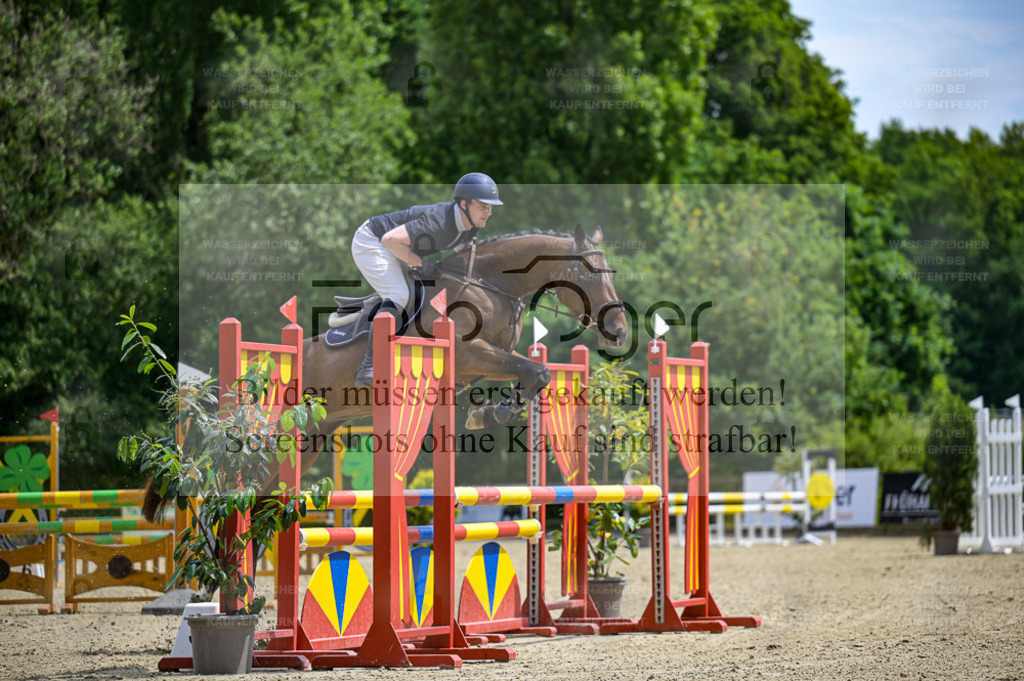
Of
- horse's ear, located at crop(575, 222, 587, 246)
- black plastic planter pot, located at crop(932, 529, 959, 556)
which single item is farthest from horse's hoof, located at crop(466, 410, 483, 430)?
black plastic planter pot, located at crop(932, 529, 959, 556)

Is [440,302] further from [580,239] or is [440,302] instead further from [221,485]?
[221,485]

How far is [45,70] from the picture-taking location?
49.1 ft

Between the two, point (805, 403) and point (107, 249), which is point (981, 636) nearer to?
point (107, 249)

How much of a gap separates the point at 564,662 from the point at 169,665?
5.92ft

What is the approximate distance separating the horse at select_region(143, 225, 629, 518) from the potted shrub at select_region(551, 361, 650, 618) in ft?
A: 3.95

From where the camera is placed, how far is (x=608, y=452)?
7449 millimetres

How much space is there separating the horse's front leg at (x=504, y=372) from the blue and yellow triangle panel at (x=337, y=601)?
3.21 feet

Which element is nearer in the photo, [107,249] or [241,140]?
[107,249]

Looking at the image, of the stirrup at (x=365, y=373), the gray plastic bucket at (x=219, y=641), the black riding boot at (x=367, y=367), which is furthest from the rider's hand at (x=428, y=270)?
the gray plastic bucket at (x=219, y=641)

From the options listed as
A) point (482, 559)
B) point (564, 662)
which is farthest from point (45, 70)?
point (564, 662)

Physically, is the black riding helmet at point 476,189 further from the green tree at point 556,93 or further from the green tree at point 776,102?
the green tree at point 776,102

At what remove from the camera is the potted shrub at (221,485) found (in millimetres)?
4785

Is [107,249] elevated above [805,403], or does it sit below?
above

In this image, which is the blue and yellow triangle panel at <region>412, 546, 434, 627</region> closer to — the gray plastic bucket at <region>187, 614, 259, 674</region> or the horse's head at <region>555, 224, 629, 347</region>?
the gray plastic bucket at <region>187, 614, 259, 674</region>
